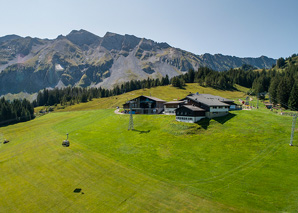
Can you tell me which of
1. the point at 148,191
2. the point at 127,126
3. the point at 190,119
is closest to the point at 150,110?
→ the point at 127,126

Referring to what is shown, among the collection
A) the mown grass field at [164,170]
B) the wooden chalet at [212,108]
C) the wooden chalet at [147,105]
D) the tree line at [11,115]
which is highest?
the wooden chalet at [212,108]

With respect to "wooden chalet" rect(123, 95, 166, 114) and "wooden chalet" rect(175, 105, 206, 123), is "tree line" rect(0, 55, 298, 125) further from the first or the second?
"wooden chalet" rect(123, 95, 166, 114)

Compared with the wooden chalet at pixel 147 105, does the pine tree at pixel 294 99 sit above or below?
above

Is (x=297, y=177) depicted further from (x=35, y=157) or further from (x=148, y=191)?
(x=35, y=157)

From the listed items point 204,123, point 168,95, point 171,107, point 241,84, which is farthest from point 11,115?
point 241,84

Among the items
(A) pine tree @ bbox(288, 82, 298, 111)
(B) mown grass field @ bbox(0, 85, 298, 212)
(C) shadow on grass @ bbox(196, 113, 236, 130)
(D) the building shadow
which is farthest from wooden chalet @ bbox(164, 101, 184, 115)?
(A) pine tree @ bbox(288, 82, 298, 111)

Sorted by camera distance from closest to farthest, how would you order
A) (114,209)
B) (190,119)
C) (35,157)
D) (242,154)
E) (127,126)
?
(114,209) < (242,154) < (35,157) < (190,119) < (127,126)

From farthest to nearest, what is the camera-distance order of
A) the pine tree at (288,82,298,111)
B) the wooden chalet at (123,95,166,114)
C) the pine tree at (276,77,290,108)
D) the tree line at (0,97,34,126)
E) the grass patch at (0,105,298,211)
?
the tree line at (0,97,34,126)
the pine tree at (276,77,290,108)
the wooden chalet at (123,95,166,114)
the pine tree at (288,82,298,111)
the grass patch at (0,105,298,211)

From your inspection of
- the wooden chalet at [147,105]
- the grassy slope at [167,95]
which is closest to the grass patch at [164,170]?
the wooden chalet at [147,105]

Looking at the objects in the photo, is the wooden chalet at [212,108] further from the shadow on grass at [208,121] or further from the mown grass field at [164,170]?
the mown grass field at [164,170]
